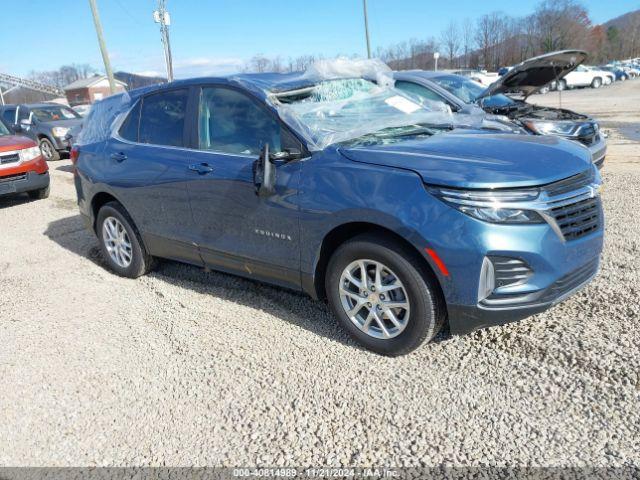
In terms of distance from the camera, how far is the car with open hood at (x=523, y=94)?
705cm

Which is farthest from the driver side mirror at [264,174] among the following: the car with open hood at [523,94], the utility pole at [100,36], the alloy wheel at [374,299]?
the utility pole at [100,36]

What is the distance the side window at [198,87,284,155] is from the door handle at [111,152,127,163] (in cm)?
106

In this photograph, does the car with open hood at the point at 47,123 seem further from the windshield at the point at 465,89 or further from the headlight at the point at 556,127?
the headlight at the point at 556,127

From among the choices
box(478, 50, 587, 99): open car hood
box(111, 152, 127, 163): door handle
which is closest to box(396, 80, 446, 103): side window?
box(478, 50, 587, 99): open car hood

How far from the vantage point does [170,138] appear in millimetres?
4219

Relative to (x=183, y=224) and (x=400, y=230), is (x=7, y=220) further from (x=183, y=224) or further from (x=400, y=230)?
(x=400, y=230)

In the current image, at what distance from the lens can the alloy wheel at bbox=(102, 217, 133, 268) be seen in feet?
16.1

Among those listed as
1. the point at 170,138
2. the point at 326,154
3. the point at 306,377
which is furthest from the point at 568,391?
the point at 170,138

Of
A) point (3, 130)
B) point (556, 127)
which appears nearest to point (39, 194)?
point (3, 130)

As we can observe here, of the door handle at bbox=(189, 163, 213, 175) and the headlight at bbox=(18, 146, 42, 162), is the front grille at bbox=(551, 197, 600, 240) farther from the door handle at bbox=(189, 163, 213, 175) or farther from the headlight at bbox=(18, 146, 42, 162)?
the headlight at bbox=(18, 146, 42, 162)

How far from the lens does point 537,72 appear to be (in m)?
8.33

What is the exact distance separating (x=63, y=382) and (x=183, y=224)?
4.91ft

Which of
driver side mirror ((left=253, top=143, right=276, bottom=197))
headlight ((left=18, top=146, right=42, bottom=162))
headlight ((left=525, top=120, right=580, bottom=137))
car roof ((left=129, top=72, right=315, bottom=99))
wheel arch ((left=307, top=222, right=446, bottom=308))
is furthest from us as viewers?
headlight ((left=18, top=146, right=42, bottom=162))

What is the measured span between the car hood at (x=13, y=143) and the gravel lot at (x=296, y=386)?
5.17 m
